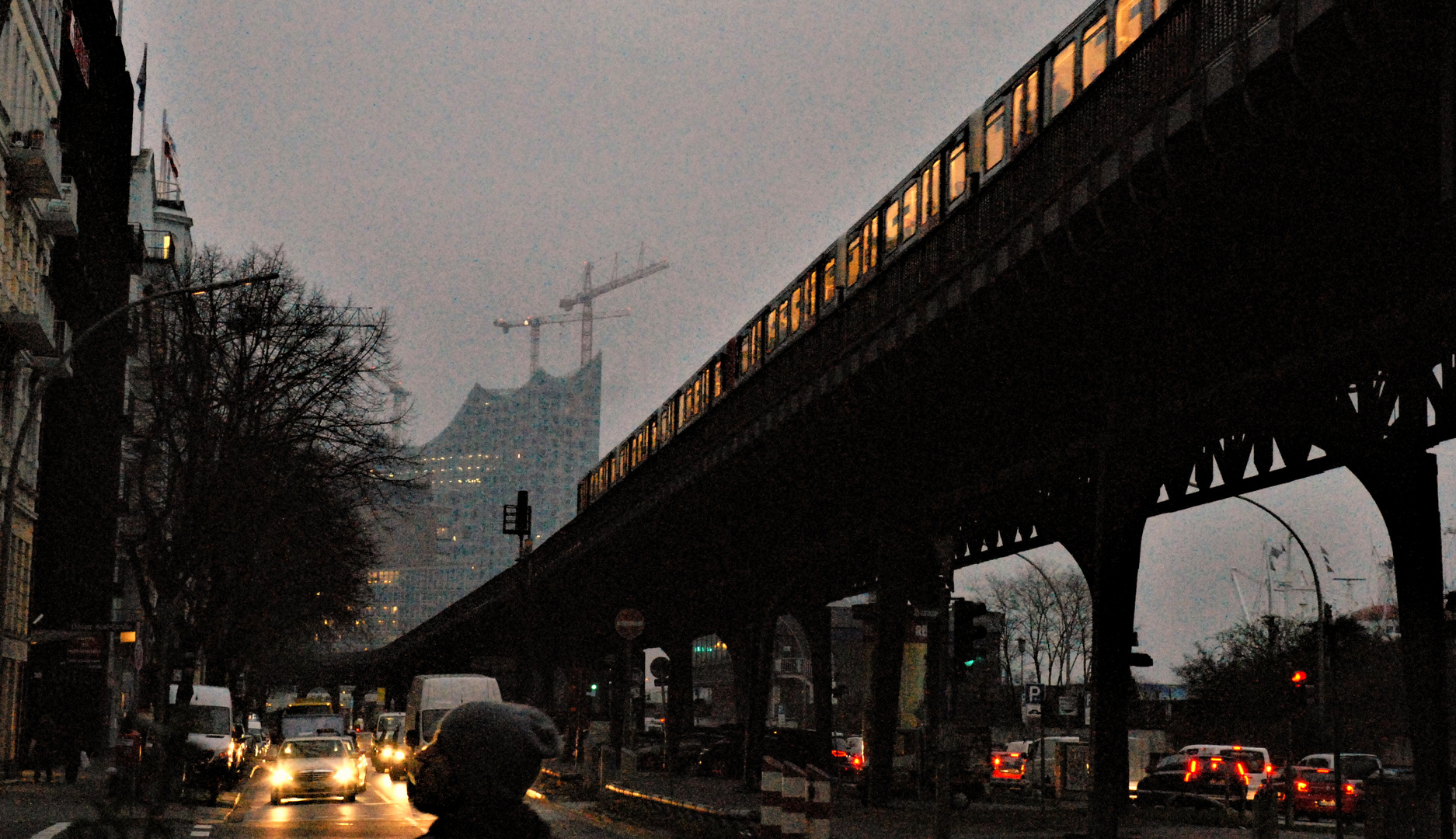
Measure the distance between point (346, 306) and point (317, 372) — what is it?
2.13 metres

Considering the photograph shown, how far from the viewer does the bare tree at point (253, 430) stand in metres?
39.7

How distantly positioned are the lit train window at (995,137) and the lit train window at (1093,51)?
2.93 metres

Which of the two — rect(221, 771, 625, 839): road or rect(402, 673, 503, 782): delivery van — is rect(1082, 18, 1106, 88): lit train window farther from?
rect(402, 673, 503, 782): delivery van

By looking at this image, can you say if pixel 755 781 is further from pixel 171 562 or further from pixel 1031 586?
pixel 1031 586

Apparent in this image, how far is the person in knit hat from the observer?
3500 mm

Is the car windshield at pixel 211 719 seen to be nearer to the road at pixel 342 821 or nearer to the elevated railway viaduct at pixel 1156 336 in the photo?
the road at pixel 342 821

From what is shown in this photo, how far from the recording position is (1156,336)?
93.0ft

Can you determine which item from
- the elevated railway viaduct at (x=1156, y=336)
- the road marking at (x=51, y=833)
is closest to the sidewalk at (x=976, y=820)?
the elevated railway viaduct at (x=1156, y=336)

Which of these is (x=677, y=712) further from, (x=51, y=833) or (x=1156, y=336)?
(x=51, y=833)

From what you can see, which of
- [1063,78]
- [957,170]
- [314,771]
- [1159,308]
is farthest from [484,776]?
[314,771]

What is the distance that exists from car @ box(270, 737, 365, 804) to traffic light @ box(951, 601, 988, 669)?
20.7 meters

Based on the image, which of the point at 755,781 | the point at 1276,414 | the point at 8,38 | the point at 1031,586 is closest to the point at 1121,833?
the point at 1276,414

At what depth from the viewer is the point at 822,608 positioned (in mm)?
63156

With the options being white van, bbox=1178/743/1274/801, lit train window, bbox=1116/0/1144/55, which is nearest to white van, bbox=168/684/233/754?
white van, bbox=1178/743/1274/801
